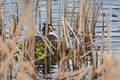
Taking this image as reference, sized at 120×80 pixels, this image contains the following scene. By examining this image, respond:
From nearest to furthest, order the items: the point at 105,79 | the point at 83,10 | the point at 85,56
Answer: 1. the point at 105,79
2. the point at 83,10
3. the point at 85,56

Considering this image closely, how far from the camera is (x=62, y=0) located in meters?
5.91

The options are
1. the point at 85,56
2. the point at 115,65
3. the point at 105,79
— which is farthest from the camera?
the point at 85,56

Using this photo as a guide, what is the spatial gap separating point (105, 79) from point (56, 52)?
3306 millimetres

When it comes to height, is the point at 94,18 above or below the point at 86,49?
above

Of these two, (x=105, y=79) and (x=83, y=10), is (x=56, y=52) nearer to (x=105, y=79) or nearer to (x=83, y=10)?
(x=83, y=10)

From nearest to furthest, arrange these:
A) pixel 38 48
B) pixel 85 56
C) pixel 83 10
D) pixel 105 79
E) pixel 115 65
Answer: pixel 115 65 < pixel 105 79 < pixel 83 10 < pixel 85 56 < pixel 38 48

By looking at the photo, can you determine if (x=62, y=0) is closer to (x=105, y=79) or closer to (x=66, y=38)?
(x=66, y=38)

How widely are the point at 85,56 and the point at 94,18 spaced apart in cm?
46

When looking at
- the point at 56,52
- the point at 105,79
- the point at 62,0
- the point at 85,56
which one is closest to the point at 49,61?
the point at 56,52

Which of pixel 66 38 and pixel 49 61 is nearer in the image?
pixel 66 38

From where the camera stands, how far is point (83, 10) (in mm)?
5805

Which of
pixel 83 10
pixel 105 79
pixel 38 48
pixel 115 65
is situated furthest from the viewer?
pixel 38 48

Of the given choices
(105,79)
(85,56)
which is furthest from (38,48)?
(105,79)

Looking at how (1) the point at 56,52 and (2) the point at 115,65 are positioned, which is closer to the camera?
(2) the point at 115,65
